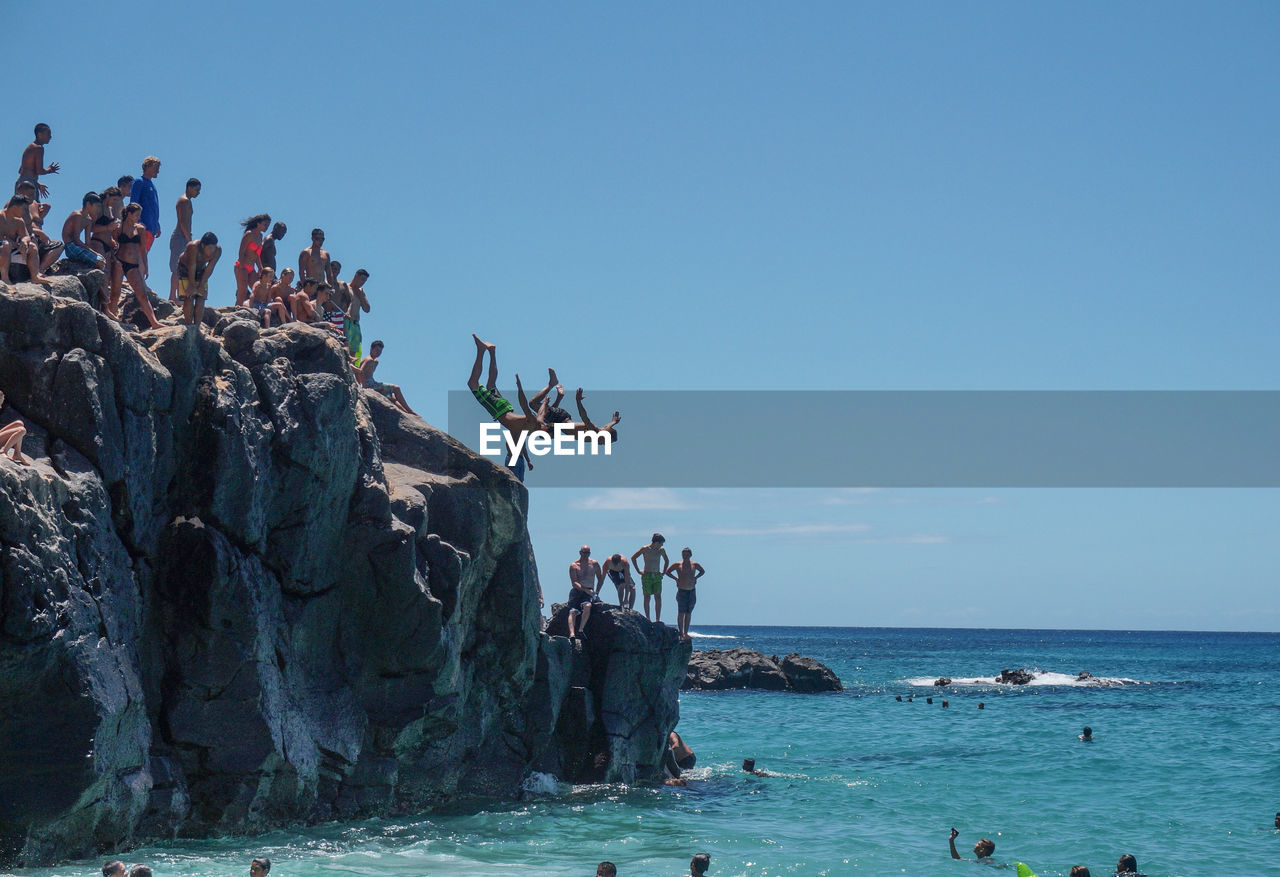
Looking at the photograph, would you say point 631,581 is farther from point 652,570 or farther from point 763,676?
point 763,676

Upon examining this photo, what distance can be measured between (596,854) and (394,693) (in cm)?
391

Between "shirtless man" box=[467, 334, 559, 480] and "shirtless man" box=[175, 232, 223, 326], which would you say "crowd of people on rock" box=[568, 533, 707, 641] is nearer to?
"shirtless man" box=[467, 334, 559, 480]

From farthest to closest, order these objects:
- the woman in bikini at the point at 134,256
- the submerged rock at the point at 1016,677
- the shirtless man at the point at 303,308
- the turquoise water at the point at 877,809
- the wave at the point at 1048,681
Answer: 1. the submerged rock at the point at 1016,677
2. the wave at the point at 1048,681
3. the shirtless man at the point at 303,308
4. the turquoise water at the point at 877,809
5. the woman in bikini at the point at 134,256

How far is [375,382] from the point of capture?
72.2ft

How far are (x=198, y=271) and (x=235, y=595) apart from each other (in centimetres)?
445

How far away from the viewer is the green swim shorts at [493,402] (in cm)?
2147

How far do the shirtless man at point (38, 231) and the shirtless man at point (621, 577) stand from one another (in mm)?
12774

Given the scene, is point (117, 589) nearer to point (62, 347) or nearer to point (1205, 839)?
point (62, 347)

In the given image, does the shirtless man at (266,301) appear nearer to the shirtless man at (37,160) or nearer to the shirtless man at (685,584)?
the shirtless man at (37,160)

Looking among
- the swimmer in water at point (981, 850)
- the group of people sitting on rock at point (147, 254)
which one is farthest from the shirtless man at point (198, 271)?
the swimmer in water at point (981, 850)

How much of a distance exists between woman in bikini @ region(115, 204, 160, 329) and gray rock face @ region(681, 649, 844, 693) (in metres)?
43.8

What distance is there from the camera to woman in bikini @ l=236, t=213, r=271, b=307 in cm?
1878

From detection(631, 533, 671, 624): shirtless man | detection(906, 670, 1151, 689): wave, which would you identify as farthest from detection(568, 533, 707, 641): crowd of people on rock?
detection(906, 670, 1151, 689): wave

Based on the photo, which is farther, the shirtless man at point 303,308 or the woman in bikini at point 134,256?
the shirtless man at point 303,308
